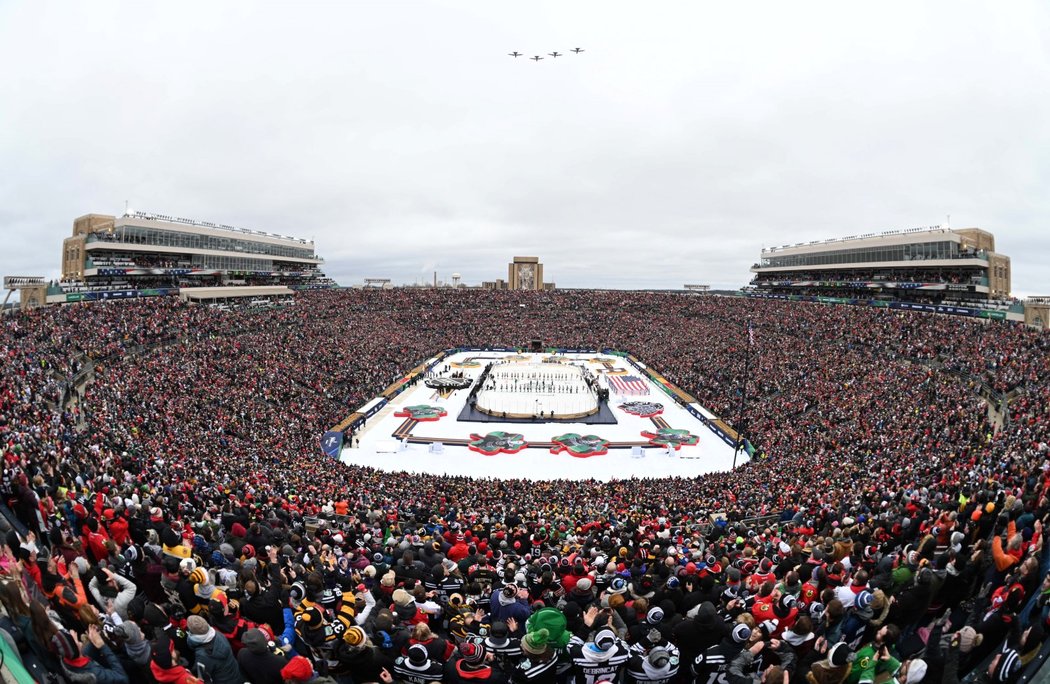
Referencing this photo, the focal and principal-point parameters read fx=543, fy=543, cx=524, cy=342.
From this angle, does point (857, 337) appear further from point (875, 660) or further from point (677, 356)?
point (875, 660)

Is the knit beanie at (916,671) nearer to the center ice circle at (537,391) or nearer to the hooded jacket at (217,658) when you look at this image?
the hooded jacket at (217,658)

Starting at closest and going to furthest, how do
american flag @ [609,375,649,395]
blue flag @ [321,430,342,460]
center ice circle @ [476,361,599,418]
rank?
blue flag @ [321,430,342,460]
center ice circle @ [476,361,599,418]
american flag @ [609,375,649,395]

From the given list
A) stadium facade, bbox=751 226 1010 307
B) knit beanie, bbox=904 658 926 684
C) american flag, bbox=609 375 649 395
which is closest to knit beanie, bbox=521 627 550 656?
knit beanie, bbox=904 658 926 684

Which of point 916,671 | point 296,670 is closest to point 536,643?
point 296,670

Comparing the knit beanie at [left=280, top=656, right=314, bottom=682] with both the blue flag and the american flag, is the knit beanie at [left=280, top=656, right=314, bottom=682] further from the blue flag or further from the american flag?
the american flag

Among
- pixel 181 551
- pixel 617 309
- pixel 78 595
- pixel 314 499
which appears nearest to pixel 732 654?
pixel 78 595

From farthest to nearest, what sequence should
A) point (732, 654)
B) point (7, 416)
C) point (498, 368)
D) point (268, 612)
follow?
point (498, 368) < point (7, 416) < point (268, 612) < point (732, 654)

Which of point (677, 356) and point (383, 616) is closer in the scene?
point (383, 616)
